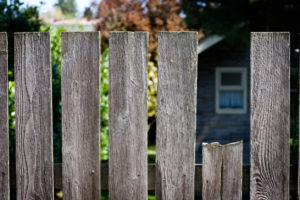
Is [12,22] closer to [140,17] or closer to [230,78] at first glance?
[140,17]

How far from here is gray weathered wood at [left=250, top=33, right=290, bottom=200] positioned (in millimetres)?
1685

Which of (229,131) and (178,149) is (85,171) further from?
(229,131)

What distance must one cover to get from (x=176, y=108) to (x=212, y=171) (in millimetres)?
321

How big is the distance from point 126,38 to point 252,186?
83cm

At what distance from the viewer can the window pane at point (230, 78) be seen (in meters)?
11.1

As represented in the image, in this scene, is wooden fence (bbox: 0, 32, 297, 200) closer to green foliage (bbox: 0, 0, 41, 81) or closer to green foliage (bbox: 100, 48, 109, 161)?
green foliage (bbox: 0, 0, 41, 81)

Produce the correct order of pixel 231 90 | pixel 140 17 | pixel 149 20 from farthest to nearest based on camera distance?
pixel 231 90 < pixel 149 20 < pixel 140 17

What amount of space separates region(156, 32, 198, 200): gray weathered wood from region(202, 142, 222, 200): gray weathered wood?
0.06 metres

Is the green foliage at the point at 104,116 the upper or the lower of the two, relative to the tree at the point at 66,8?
lower

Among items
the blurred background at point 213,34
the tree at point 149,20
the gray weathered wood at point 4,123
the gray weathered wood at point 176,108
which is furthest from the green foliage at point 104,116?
the gray weathered wood at point 176,108

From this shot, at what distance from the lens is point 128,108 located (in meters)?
1.69

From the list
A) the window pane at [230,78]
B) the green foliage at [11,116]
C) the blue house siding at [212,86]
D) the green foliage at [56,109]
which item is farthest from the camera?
the window pane at [230,78]

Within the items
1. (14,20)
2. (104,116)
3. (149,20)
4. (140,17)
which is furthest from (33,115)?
(149,20)

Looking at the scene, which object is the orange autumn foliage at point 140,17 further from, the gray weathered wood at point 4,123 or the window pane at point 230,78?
the gray weathered wood at point 4,123
